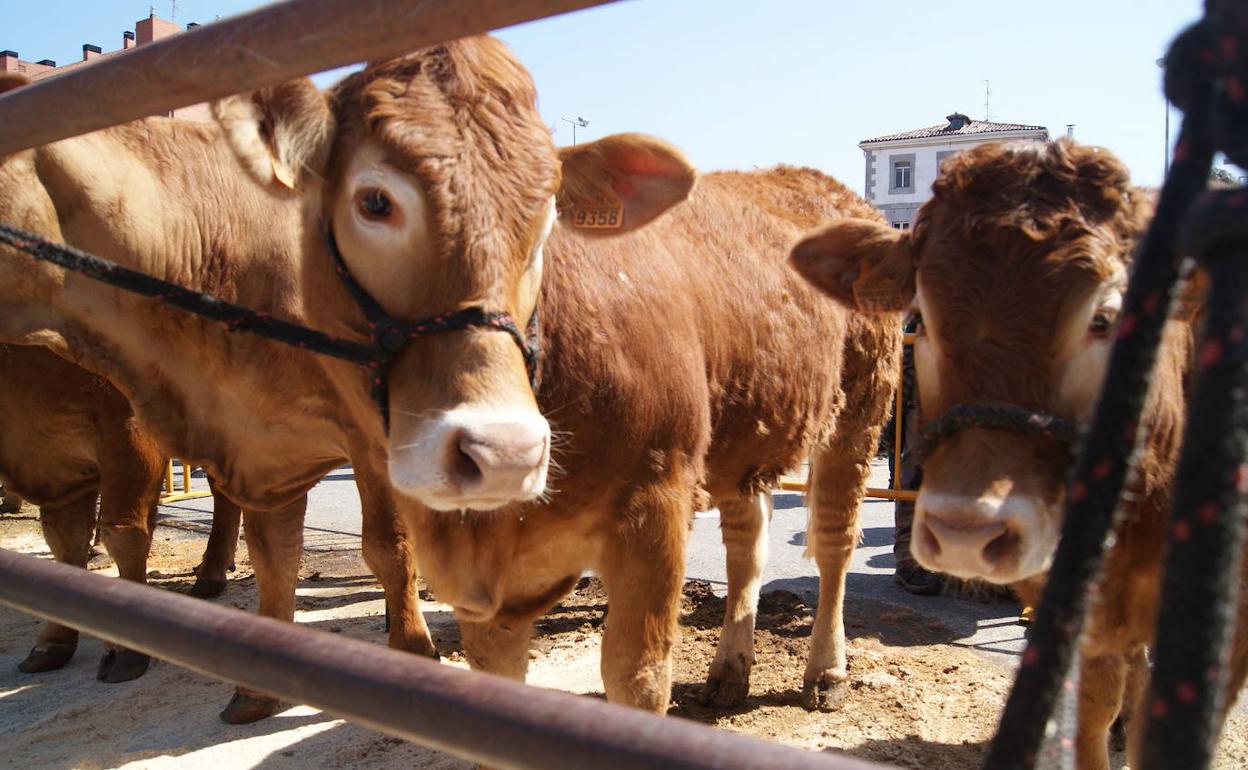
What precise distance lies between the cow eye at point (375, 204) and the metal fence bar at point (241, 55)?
0.72 metres

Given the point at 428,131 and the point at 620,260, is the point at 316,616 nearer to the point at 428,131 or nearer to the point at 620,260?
the point at 620,260

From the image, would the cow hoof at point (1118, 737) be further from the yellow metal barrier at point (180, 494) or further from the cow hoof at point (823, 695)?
the yellow metal barrier at point (180, 494)

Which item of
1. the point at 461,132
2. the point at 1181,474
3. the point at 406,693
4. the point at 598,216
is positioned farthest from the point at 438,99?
the point at 1181,474

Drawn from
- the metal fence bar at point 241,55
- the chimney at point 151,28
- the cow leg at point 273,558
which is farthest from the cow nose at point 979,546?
the chimney at point 151,28

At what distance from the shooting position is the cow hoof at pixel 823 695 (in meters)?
4.23

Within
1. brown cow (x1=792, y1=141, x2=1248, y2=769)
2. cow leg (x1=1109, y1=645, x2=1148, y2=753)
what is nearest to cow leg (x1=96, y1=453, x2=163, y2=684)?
brown cow (x1=792, y1=141, x2=1248, y2=769)

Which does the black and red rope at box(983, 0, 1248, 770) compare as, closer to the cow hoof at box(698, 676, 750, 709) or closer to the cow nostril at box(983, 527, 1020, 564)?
the cow nostril at box(983, 527, 1020, 564)

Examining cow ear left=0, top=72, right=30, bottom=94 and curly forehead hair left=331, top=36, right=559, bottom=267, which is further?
cow ear left=0, top=72, right=30, bottom=94

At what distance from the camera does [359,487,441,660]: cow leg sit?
4.03 metres

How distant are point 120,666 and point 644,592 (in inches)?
129

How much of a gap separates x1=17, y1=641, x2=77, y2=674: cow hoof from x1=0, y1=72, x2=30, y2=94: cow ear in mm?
2835

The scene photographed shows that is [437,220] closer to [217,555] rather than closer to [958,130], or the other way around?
[217,555]

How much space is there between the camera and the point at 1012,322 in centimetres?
205

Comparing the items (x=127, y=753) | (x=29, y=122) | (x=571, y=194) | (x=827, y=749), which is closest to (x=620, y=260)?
(x=571, y=194)
